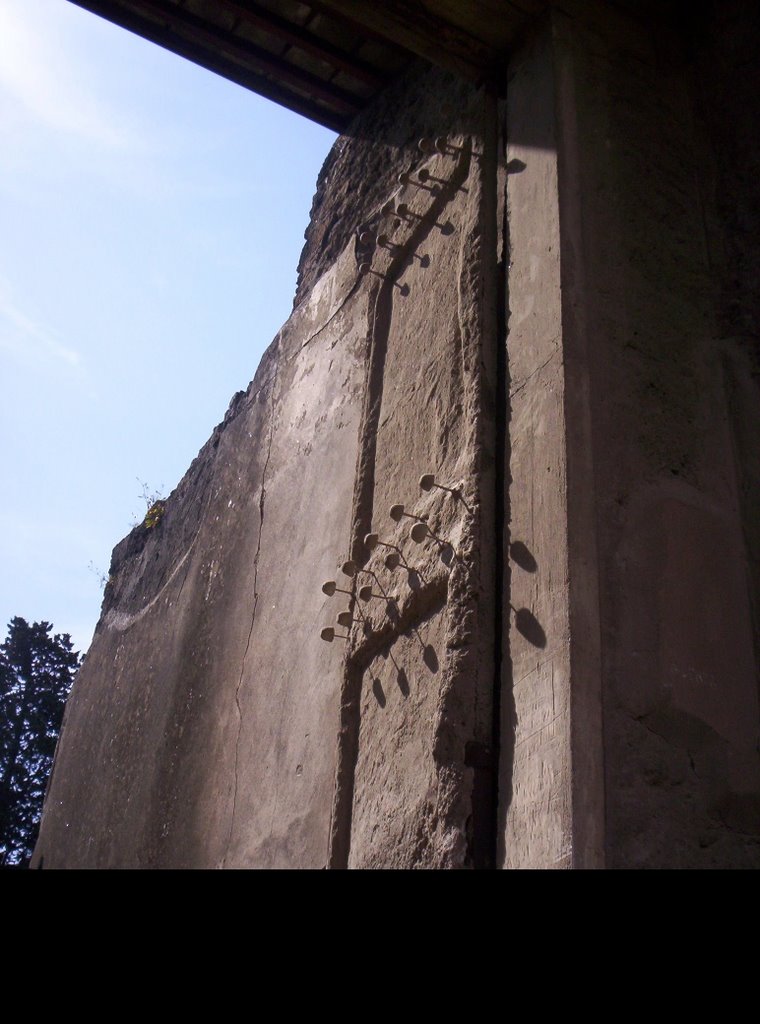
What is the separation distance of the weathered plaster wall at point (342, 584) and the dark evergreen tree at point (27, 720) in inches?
264

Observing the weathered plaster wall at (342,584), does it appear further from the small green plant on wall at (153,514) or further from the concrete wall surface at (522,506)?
the small green plant on wall at (153,514)

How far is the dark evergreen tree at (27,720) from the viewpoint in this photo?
1227cm

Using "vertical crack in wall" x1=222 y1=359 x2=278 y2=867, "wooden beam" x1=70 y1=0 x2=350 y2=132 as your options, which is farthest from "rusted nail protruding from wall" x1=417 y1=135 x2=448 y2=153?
"vertical crack in wall" x1=222 y1=359 x2=278 y2=867

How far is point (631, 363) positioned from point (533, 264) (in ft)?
1.25

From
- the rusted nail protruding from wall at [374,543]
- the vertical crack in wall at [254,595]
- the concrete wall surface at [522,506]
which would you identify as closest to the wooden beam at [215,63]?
the concrete wall surface at [522,506]

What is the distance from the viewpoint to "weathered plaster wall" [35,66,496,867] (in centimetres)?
278

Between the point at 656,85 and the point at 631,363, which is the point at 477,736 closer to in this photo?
the point at 631,363

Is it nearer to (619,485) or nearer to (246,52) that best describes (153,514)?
(246,52)

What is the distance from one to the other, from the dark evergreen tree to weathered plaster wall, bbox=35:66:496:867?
6705 millimetres

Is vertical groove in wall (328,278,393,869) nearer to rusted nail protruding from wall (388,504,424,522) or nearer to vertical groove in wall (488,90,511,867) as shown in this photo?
rusted nail protruding from wall (388,504,424,522)

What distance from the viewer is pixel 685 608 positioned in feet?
8.20

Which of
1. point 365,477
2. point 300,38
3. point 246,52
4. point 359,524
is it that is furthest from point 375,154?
point 359,524

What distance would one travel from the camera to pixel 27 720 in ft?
43.6

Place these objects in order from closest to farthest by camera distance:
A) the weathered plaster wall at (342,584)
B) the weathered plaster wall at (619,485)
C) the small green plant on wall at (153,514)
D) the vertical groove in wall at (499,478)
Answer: the weathered plaster wall at (619,485) → the vertical groove in wall at (499,478) → the weathered plaster wall at (342,584) → the small green plant on wall at (153,514)
